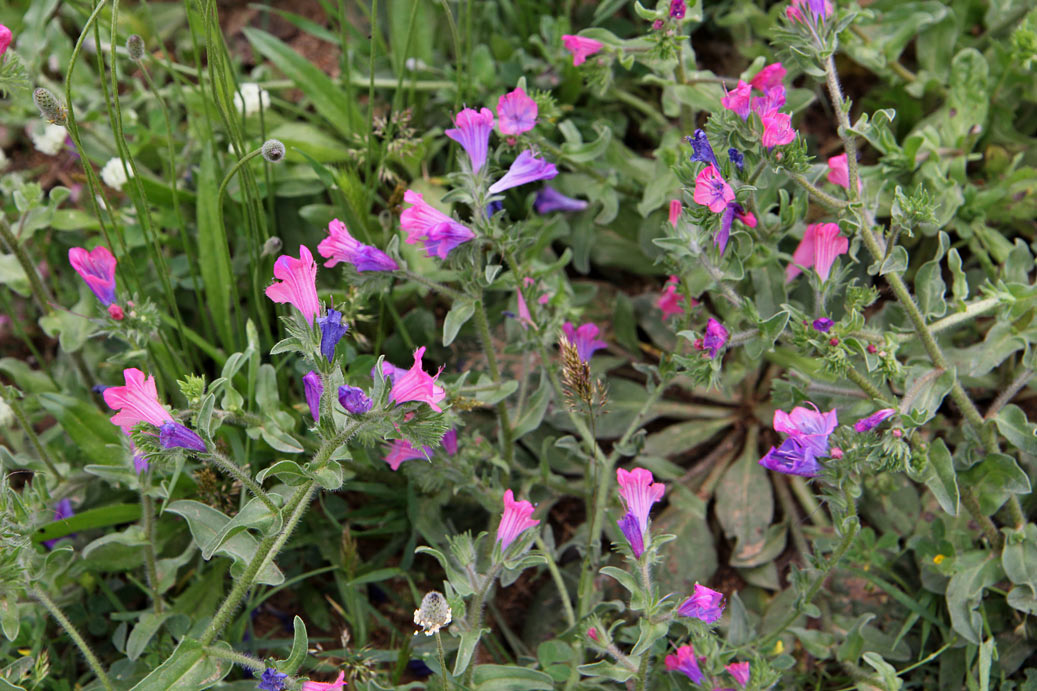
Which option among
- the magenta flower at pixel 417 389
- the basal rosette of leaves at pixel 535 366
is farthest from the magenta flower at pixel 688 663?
the magenta flower at pixel 417 389

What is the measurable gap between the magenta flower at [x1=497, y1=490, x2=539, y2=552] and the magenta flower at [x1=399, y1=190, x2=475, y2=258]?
2.19 feet

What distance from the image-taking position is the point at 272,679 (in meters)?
2.01

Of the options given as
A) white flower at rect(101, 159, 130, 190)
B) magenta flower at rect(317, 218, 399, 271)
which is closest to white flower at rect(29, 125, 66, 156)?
white flower at rect(101, 159, 130, 190)

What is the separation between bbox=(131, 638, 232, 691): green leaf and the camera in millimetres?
2021

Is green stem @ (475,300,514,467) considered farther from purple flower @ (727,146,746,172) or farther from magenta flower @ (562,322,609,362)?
purple flower @ (727,146,746,172)

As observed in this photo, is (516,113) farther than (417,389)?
Yes

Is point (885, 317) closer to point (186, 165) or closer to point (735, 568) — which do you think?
point (735, 568)

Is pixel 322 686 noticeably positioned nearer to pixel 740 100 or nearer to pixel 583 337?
pixel 583 337

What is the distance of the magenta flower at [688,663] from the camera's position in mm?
2340

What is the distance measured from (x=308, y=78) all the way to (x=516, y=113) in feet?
3.99

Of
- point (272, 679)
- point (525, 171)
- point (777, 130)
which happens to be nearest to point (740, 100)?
point (777, 130)

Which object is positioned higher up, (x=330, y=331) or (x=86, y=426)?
(x=330, y=331)

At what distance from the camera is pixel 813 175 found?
8.38 ft

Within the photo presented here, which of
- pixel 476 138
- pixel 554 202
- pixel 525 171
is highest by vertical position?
pixel 476 138
